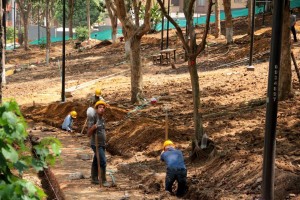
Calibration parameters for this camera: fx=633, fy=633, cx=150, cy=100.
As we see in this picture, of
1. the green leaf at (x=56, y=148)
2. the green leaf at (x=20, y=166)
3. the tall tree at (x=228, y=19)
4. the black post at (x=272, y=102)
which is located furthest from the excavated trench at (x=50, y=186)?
the tall tree at (x=228, y=19)

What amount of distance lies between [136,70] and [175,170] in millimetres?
10393

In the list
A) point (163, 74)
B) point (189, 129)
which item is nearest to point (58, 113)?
point (189, 129)

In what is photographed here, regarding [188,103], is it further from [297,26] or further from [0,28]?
[297,26]

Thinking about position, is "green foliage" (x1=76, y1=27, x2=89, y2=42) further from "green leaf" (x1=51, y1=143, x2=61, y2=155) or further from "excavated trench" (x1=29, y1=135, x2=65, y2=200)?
"green leaf" (x1=51, y1=143, x2=61, y2=155)

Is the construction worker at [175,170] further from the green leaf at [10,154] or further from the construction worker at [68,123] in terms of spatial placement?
the construction worker at [68,123]

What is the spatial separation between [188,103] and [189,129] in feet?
13.3

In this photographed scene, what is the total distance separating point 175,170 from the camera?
432 inches

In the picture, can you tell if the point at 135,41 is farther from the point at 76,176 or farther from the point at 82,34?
the point at 82,34

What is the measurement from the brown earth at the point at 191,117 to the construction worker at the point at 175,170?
20 cm

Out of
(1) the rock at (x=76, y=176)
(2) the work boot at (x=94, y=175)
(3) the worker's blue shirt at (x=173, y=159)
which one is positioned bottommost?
(1) the rock at (x=76, y=176)

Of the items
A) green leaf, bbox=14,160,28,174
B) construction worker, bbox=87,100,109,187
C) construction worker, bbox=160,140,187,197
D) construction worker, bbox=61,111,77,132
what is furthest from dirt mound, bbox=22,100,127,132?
green leaf, bbox=14,160,28,174

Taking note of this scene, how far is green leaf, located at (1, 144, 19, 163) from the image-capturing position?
4703 millimetres

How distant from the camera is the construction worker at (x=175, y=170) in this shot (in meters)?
11.0

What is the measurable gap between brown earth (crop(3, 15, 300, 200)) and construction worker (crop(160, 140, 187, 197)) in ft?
0.65
